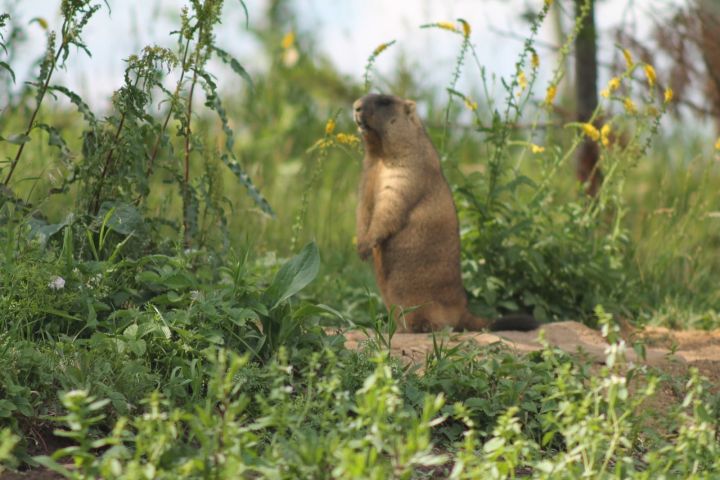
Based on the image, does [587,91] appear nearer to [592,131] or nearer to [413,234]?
[592,131]

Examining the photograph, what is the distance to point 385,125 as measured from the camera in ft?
18.7

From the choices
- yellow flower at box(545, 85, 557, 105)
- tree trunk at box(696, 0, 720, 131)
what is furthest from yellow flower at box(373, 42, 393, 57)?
tree trunk at box(696, 0, 720, 131)

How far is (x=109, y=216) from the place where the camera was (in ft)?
13.4

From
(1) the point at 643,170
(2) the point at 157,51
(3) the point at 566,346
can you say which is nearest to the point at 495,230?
(3) the point at 566,346

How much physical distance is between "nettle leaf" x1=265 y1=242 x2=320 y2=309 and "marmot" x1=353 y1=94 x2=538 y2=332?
140cm

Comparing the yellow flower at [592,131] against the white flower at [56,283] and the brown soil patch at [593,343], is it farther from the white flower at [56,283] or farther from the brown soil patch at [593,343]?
the white flower at [56,283]

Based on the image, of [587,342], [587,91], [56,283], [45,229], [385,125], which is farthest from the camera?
[587,91]

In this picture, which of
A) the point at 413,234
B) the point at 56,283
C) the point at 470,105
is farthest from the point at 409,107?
the point at 56,283

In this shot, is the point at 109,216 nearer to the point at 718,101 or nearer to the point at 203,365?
the point at 203,365

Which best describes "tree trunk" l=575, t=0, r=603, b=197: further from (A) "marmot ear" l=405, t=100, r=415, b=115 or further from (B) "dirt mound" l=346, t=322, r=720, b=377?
(A) "marmot ear" l=405, t=100, r=415, b=115

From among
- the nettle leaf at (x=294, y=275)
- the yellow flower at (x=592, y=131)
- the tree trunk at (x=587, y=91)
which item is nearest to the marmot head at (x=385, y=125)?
the yellow flower at (x=592, y=131)

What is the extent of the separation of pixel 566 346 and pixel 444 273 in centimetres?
80

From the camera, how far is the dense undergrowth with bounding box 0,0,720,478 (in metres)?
2.78

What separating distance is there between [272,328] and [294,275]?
0.23 m
